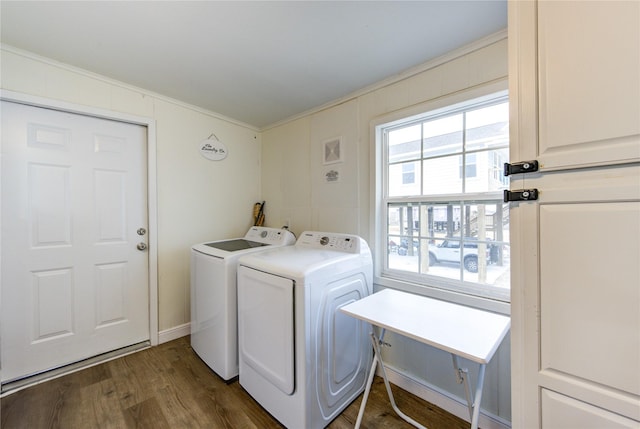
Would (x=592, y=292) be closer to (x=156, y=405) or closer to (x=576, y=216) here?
(x=576, y=216)

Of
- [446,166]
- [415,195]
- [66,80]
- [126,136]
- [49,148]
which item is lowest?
[415,195]

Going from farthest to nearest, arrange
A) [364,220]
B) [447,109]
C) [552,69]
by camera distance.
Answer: [364,220] → [447,109] → [552,69]

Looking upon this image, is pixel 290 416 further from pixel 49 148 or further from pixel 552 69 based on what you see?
pixel 49 148

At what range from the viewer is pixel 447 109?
65.8 inches

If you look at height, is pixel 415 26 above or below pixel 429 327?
above

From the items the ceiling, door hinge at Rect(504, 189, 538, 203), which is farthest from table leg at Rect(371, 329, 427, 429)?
the ceiling

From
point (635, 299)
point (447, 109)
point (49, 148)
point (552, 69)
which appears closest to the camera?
point (635, 299)

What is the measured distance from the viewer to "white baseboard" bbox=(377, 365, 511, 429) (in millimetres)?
1465

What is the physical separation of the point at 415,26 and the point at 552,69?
95 centimetres

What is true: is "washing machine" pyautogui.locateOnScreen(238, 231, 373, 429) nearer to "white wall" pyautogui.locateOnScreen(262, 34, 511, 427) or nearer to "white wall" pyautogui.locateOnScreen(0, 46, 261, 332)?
"white wall" pyautogui.locateOnScreen(262, 34, 511, 427)

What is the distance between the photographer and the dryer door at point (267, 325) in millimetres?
1436

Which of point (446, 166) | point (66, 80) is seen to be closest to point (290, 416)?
point (446, 166)

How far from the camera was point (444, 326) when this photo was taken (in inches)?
45.5

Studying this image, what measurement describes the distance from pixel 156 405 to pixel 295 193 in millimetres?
1985
